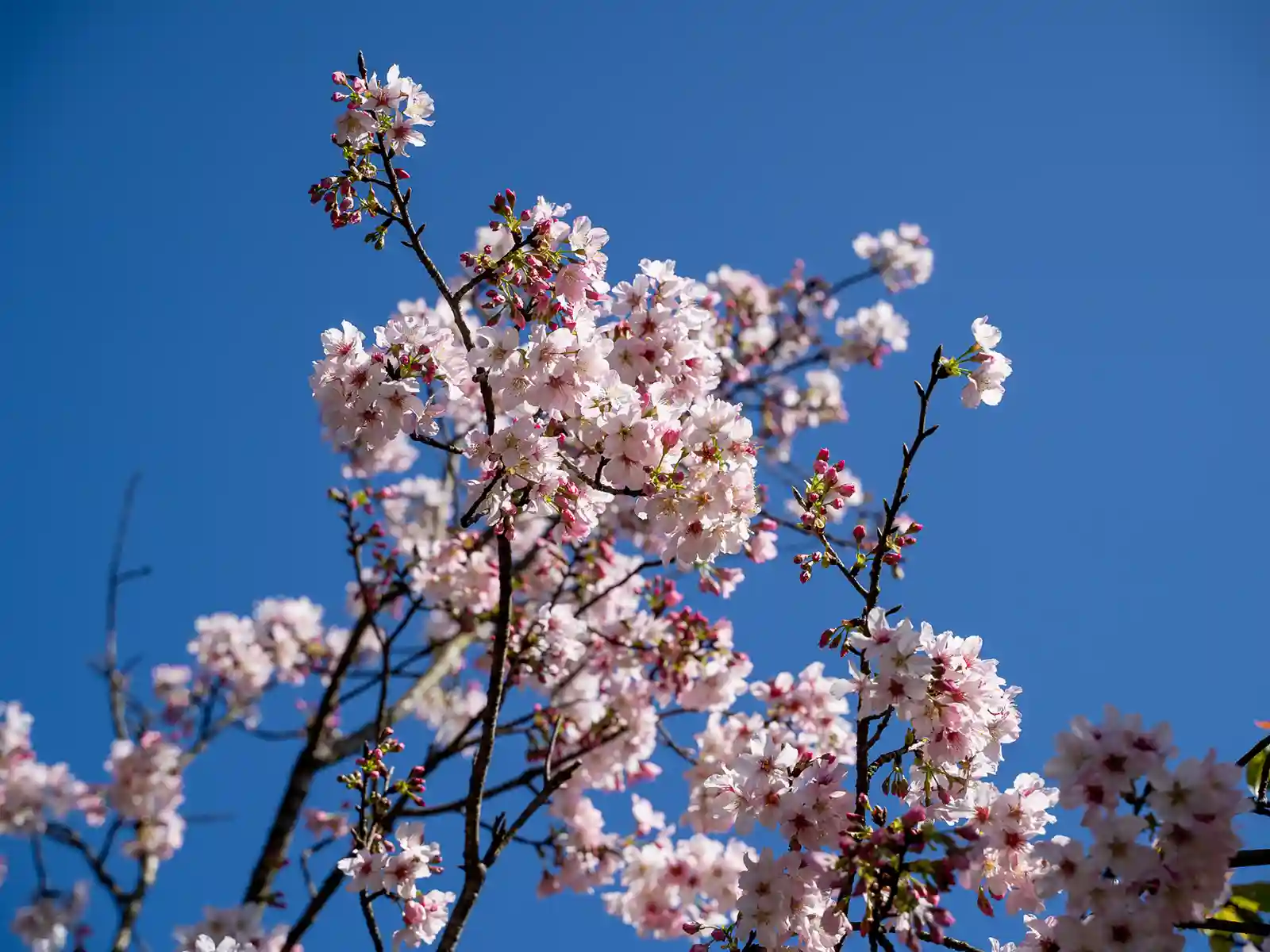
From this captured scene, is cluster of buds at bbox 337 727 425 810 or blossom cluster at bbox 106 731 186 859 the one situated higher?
blossom cluster at bbox 106 731 186 859

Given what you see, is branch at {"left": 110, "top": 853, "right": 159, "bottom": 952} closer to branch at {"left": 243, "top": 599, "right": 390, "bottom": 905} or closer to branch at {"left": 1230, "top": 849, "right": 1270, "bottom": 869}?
branch at {"left": 243, "top": 599, "right": 390, "bottom": 905}

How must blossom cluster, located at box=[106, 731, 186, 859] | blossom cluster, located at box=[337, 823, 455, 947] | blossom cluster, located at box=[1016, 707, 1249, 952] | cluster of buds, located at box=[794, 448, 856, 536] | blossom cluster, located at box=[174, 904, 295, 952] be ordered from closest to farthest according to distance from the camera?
1. blossom cluster, located at box=[1016, 707, 1249, 952]
2. cluster of buds, located at box=[794, 448, 856, 536]
3. blossom cluster, located at box=[337, 823, 455, 947]
4. blossom cluster, located at box=[174, 904, 295, 952]
5. blossom cluster, located at box=[106, 731, 186, 859]

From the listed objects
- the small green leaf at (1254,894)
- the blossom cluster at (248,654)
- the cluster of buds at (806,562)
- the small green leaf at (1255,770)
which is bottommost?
the small green leaf at (1254,894)

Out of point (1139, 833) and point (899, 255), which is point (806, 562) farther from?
point (899, 255)

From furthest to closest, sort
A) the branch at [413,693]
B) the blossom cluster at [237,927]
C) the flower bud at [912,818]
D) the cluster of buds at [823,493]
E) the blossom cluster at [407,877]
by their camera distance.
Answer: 1. the branch at [413,693]
2. the blossom cluster at [237,927]
3. the blossom cluster at [407,877]
4. the cluster of buds at [823,493]
5. the flower bud at [912,818]

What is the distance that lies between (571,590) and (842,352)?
17.3 feet

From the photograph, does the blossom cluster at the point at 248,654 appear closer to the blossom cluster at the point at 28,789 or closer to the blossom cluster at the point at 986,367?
the blossom cluster at the point at 28,789

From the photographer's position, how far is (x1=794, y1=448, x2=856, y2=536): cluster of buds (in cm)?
304

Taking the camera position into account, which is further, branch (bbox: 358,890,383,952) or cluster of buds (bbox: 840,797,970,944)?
branch (bbox: 358,890,383,952)

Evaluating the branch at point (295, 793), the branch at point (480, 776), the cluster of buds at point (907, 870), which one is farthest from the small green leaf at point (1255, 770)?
the branch at point (295, 793)

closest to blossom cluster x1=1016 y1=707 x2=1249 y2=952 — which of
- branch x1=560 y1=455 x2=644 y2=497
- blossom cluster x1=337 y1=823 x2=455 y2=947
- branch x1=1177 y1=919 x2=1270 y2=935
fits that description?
branch x1=1177 y1=919 x2=1270 y2=935

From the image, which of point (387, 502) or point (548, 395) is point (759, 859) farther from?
point (387, 502)

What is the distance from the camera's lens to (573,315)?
10.6 ft

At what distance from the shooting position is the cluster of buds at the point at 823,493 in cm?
304
